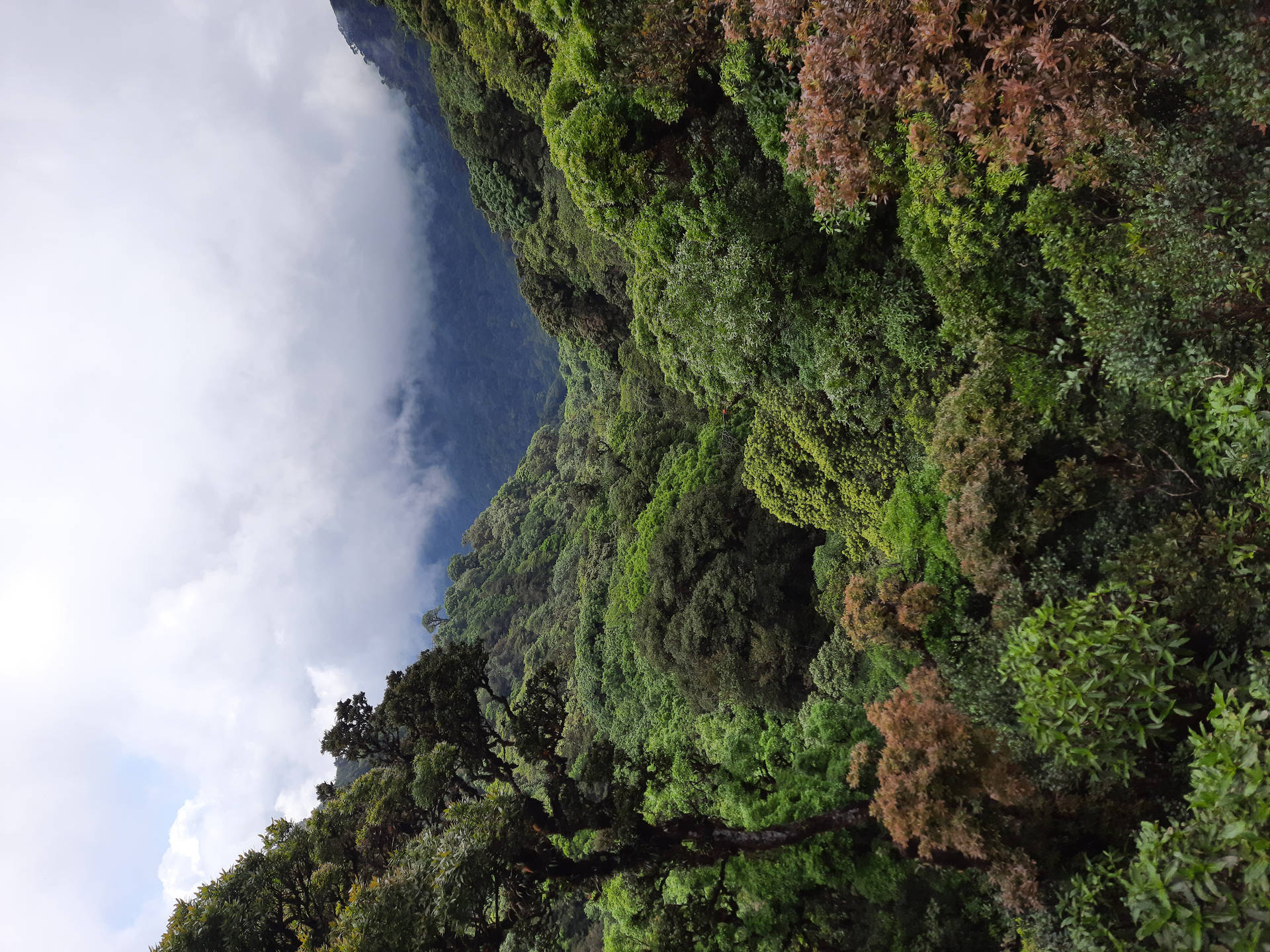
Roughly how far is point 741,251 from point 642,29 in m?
3.92

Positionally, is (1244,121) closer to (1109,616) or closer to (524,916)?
(1109,616)

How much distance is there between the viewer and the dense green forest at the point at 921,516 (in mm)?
5531

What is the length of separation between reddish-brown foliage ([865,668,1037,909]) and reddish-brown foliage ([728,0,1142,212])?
20.6ft

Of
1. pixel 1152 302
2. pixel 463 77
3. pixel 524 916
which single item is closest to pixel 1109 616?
pixel 1152 302

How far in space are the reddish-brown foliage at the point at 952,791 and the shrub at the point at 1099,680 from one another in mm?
1008

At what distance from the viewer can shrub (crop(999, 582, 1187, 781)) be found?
5.66 meters

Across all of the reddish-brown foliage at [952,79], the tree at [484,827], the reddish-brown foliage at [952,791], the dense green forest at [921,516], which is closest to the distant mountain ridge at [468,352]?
the dense green forest at [921,516]

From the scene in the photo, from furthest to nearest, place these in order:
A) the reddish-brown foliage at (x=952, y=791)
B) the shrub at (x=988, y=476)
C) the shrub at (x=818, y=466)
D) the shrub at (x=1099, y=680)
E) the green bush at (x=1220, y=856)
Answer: the shrub at (x=818, y=466) → the shrub at (x=988, y=476) → the reddish-brown foliage at (x=952, y=791) → the shrub at (x=1099, y=680) → the green bush at (x=1220, y=856)

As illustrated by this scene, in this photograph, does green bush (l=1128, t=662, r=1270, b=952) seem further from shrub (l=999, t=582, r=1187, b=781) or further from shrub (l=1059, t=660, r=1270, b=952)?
shrub (l=999, t=582, r=1187, b=781)

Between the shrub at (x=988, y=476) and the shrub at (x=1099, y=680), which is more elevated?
the shrub at (x=988, y=476)

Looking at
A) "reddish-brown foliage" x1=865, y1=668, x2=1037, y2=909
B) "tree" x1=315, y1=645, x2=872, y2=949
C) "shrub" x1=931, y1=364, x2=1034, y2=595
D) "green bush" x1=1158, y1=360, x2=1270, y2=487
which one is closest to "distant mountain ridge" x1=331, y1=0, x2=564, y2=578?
"tree" x1=315, y1=645, x2=872, y2=949

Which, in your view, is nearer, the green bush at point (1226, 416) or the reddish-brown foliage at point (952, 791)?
the green bush at point (1226, 416)

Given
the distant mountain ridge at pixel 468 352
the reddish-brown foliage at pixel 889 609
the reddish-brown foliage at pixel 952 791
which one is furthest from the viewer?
the distant mountain ridge at pixel 468 352

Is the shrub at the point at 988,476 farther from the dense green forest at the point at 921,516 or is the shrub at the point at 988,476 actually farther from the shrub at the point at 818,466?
the shrub at the point at 818,466
